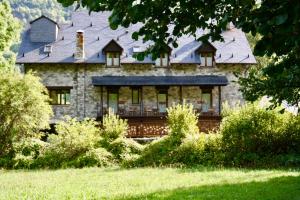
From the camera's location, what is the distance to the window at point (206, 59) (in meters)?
33.7

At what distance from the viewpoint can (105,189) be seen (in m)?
12.0

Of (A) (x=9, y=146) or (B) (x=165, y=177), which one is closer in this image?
(B) (x=165, y=177)

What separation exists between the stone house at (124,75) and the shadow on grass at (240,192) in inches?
777

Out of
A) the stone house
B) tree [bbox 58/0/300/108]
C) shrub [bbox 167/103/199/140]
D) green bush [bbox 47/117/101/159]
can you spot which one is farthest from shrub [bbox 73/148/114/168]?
tree [bbox 58/0/300/108]

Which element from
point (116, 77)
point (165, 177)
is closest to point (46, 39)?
point (116, 77)

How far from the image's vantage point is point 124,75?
33219 mm

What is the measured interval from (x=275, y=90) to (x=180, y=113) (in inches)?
445

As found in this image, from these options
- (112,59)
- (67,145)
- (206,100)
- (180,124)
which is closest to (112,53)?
(112,59)

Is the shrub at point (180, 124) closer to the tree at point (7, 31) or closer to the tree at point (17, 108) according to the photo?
the tree at point (17, 108)

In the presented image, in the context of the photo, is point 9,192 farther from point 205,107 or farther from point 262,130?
point 205,107

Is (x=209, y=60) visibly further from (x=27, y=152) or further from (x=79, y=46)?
(x=27, y=152)

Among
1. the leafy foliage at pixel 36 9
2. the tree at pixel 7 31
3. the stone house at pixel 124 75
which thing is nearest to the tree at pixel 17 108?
the tree at pixel 7 31

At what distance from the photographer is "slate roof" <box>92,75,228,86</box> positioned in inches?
1253

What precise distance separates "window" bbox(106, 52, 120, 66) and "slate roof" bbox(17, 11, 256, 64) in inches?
14.5
